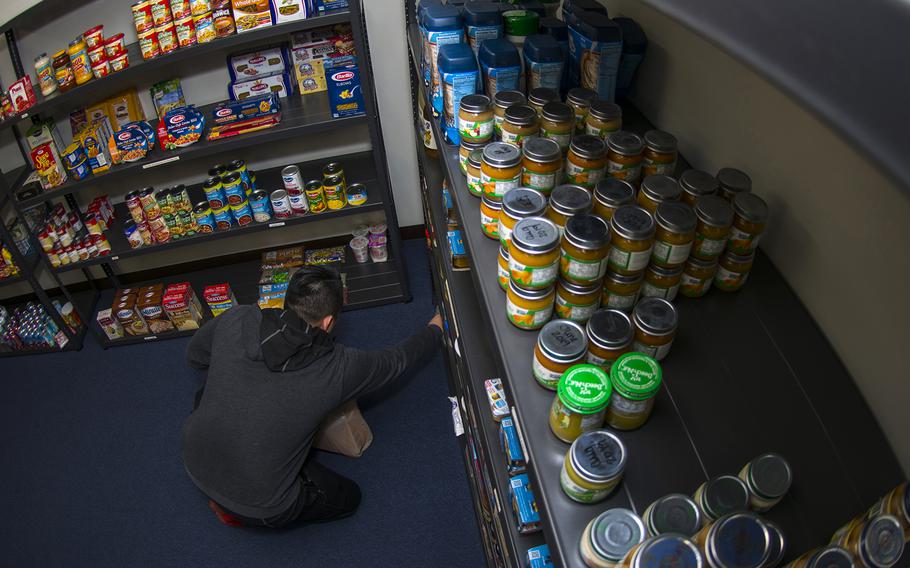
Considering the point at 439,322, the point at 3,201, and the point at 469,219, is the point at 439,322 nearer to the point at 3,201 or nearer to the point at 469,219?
the point at 469,219

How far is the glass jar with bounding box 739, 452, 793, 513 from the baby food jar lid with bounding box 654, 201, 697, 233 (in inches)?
18.4

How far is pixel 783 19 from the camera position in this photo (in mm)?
382

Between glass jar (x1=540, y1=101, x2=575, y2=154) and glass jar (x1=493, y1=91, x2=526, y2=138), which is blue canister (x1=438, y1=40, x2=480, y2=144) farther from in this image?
glass jar (x1=540, y1=101, x2=575, y2=154)

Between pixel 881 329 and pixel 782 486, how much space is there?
0.41 meters

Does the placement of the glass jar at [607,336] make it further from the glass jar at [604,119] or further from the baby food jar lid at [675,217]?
the glass jar at [604,119]

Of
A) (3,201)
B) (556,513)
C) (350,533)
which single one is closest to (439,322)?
(350,533)

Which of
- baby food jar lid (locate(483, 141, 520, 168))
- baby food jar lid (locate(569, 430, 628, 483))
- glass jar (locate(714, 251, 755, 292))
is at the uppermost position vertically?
baby food jar lid (locate(483, 141, 520, 168))

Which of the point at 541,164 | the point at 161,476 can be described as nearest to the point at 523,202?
the point at 541,164

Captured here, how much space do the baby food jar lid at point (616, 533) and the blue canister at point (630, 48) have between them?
1.44m

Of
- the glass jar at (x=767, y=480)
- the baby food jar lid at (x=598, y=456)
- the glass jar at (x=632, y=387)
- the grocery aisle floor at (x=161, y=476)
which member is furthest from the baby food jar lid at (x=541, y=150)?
the grocery aisle floor at (x=161, y=476)

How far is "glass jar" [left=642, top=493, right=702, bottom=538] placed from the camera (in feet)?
3.00

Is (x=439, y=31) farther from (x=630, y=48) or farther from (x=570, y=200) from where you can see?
(x=570, y=200)

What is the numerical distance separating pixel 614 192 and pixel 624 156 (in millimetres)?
165

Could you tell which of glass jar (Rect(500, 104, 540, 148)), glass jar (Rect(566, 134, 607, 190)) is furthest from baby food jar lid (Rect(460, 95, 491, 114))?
glass jar (Rect(566, 134, 607, 190))
